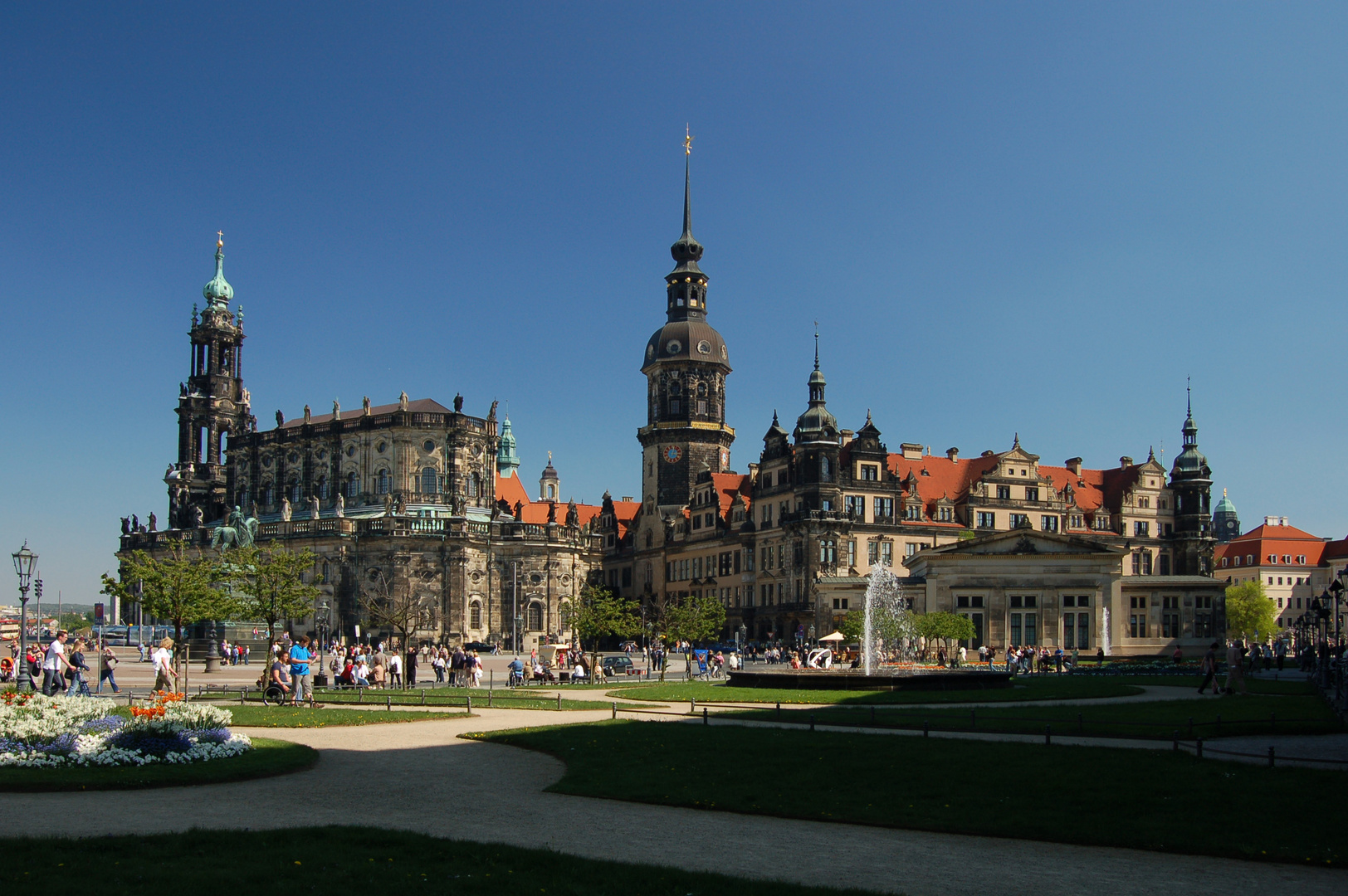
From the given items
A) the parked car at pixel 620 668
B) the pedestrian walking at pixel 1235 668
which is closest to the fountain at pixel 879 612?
the parked car at pixel 620 668

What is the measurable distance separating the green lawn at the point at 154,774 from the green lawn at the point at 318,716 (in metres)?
6.69

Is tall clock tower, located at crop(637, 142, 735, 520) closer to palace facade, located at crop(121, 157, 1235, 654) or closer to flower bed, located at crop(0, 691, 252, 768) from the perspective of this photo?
palace facade, located at crop(121, 157, 1235, 654)

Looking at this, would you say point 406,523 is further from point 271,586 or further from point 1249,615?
point 1249,615

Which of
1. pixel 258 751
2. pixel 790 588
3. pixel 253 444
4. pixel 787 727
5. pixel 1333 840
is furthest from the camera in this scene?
pixel 253 444

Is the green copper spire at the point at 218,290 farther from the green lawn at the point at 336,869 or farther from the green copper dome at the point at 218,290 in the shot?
the green lawn at the point at 336,869

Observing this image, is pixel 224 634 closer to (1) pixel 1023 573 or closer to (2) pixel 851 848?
(1) pixel 1023 573

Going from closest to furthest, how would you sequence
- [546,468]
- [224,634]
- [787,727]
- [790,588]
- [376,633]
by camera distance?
[787,727]
[224,634]
[790,588]
[376,633]
[546,468]

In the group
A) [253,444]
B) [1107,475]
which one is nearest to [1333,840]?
[1107,475]

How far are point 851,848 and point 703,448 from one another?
9512 cm

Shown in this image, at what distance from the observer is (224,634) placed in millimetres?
68562

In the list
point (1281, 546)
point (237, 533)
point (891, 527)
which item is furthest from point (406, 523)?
point (1281, 546)

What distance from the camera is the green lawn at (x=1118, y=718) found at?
2466 cm

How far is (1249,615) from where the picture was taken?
365 feet

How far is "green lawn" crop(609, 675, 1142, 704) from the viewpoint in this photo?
3494 centimetres
